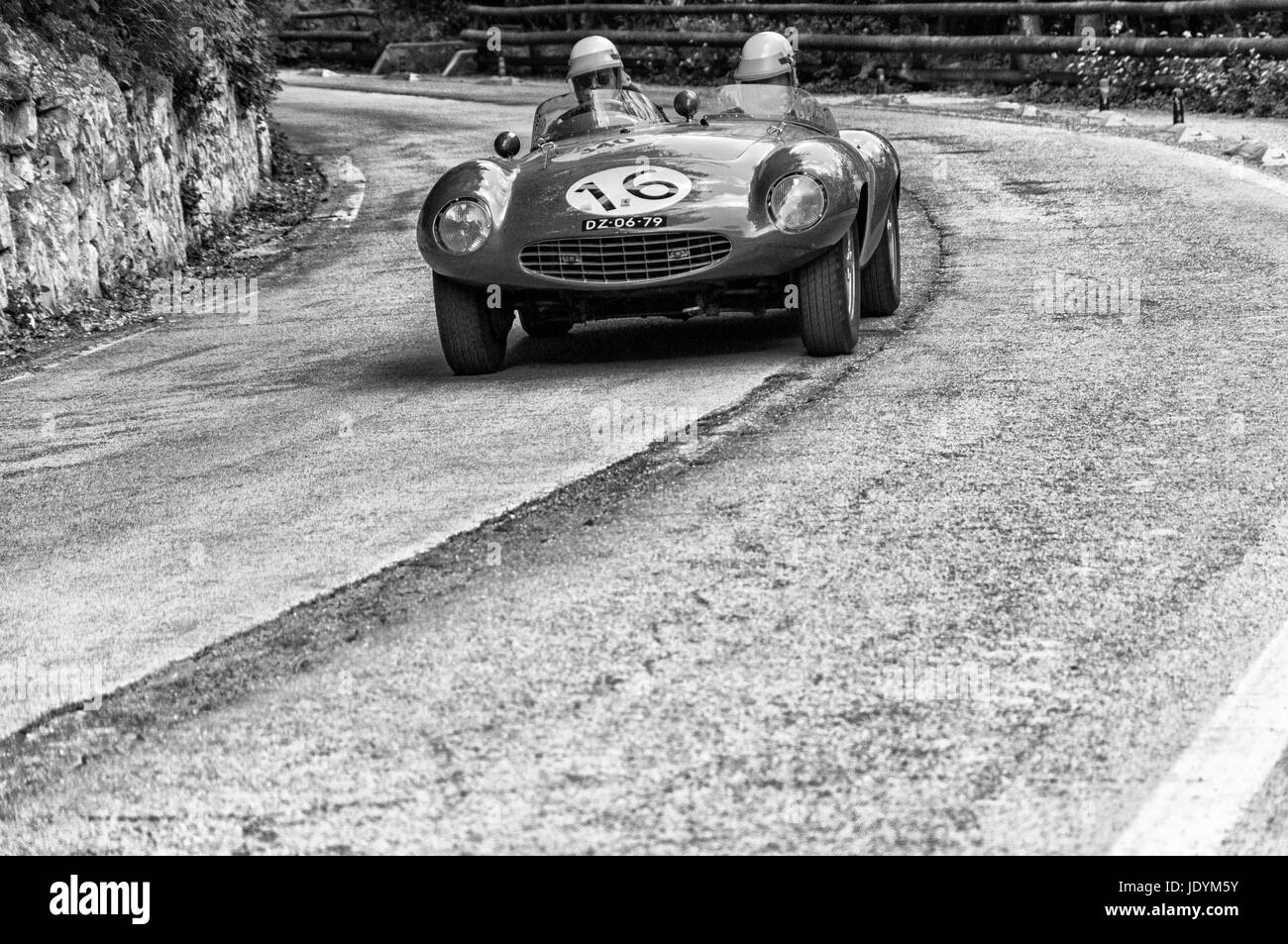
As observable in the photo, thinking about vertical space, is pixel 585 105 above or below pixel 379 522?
above

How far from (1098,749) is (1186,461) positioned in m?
2.55

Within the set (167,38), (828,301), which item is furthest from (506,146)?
A: (167,38)

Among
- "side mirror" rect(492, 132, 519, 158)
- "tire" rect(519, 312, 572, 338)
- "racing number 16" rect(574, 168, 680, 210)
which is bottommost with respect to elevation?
"tire" rect(519, 312, 572, 338)

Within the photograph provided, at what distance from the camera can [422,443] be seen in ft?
22.7

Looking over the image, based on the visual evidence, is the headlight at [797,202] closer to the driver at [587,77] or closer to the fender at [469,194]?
the fender at [469,194]

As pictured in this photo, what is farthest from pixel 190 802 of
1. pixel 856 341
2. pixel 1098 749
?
pixel 856 341

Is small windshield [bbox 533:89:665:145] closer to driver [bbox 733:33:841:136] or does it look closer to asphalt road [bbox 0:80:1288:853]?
driver [bbox 733:33:841:136]

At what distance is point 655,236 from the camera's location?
802 cm

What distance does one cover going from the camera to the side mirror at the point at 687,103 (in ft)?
30.5

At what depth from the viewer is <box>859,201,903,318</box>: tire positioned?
30.7ft

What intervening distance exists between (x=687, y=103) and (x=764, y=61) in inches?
48.5

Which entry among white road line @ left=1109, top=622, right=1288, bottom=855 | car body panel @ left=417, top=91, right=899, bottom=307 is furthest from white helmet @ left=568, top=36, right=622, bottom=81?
white road line @ left=1109, top=622, right=1288, bottom=855

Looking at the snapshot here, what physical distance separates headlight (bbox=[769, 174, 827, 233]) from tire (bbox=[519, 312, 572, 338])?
1341 millimetres
